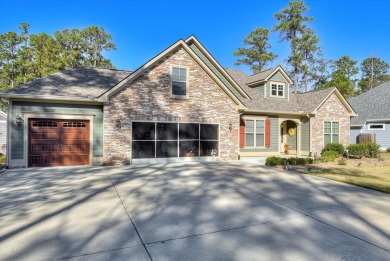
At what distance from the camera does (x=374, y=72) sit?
54.0m

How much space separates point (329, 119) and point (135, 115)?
576 inches

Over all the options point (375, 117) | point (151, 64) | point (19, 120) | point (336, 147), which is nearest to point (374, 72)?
point (375, 117)

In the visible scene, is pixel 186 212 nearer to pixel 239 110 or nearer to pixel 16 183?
pixel 16 183

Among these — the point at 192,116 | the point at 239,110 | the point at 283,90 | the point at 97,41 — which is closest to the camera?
the point at 192,116

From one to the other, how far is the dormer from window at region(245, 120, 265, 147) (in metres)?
2.95

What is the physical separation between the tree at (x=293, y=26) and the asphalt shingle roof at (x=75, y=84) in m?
26.7

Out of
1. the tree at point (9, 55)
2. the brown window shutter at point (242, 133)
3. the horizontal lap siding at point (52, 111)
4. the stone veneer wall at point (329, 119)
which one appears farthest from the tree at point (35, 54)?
the stone veneer wall at point (329, 119)

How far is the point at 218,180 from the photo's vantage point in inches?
334

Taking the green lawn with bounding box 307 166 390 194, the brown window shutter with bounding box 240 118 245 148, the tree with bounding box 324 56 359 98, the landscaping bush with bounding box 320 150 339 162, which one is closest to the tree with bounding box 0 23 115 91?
the brown window shutter with bounding box 240 118 245 148

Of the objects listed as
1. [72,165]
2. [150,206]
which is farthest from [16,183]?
[150,206]

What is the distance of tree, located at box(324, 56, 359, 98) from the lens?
3650cm

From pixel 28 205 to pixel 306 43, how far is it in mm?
36990

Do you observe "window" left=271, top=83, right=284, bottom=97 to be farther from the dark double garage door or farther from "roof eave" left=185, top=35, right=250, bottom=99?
the dark double garage door

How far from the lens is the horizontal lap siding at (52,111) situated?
10844mm
